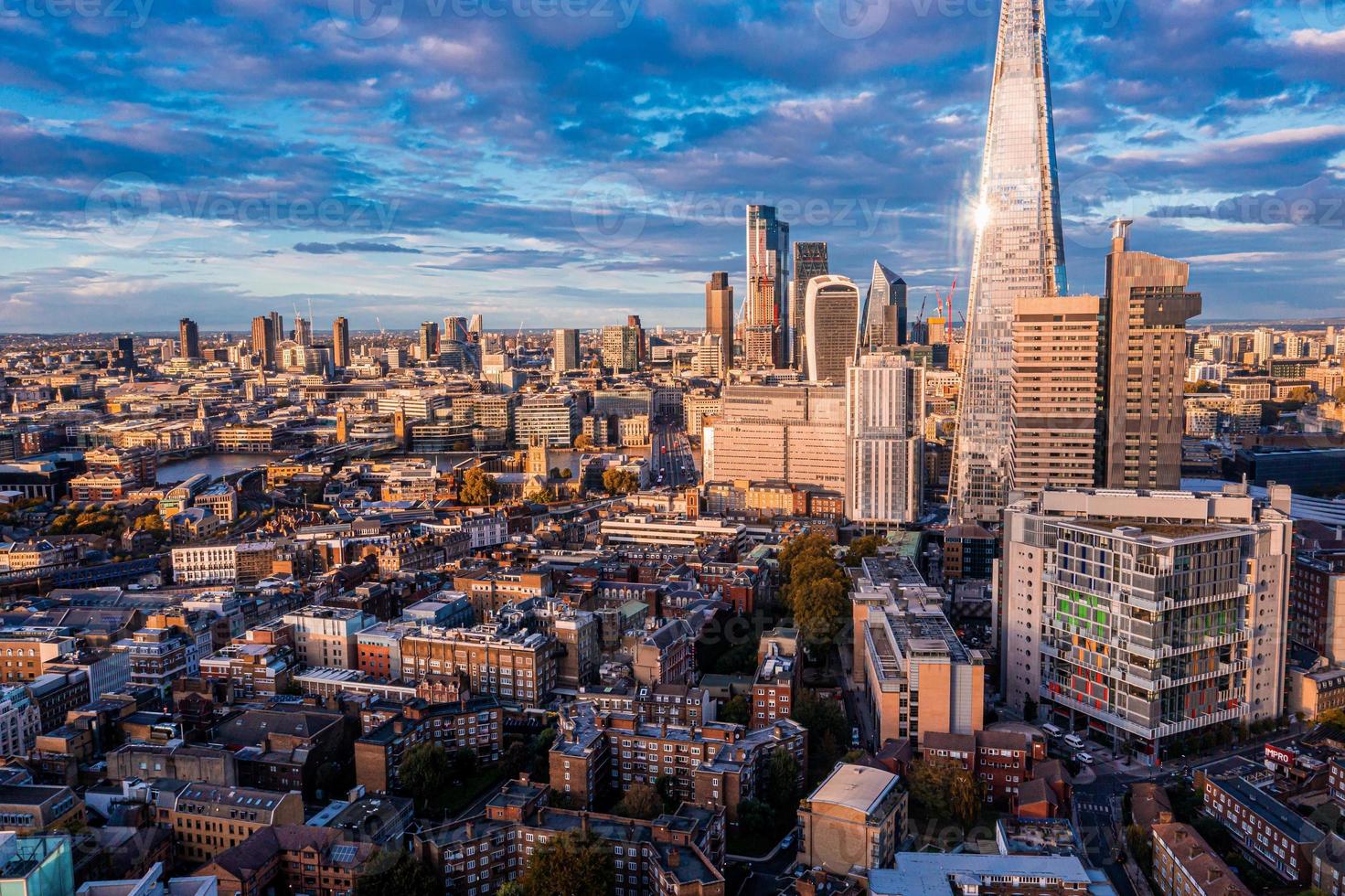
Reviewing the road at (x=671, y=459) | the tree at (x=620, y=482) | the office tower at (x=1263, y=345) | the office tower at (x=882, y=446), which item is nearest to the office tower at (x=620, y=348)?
the road at (x=671, y=459)

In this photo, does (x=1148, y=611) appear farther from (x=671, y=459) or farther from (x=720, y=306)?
(x=720, y=306)

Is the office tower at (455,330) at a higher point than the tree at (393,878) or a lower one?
higher

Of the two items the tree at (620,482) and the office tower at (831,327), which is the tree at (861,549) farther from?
the office tower at (831,327)

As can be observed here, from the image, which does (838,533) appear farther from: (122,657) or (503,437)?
(503,437)

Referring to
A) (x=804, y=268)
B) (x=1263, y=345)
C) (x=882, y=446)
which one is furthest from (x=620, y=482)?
(x=1263, y=345)

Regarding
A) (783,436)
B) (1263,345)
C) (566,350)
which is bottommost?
(783,436)

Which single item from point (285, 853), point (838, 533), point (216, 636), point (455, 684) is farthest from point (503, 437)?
point (285, 853)
